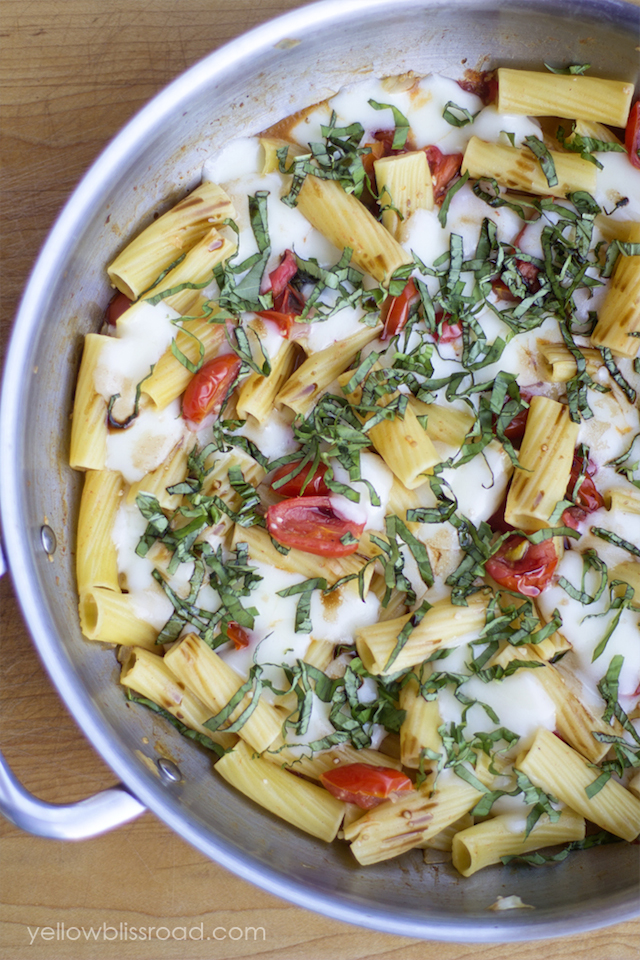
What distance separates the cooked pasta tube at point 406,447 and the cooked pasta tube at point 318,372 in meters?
0.15

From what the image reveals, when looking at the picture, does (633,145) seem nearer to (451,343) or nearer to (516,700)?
(451,343)

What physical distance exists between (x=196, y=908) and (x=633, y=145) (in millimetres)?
2539

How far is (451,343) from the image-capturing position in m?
2.01

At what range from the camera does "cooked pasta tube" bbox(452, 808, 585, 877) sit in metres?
1.93

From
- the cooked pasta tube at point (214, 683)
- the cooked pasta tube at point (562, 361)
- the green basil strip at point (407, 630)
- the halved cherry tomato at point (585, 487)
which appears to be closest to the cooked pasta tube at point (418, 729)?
the green basil strip at point (407, 630)

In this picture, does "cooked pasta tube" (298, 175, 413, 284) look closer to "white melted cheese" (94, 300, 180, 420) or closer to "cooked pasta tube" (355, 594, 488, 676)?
"white melted cheese" (94, 300, 180, 420)

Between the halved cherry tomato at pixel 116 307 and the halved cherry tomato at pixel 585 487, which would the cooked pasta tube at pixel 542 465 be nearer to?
the halved cherry tomato at pixel 585 487

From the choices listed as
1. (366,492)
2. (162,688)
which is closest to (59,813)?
(162,688)

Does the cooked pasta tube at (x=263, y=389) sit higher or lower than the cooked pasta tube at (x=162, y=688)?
higher

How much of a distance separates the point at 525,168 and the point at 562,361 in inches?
21.8

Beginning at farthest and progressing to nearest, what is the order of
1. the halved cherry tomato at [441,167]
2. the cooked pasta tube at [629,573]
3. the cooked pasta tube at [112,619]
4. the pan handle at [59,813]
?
the halved cherry tomato at [441,167]
the cooked pasta tube at [629,573]
the cooked pasta tube at [112,619]
the pan handle at [59,813]

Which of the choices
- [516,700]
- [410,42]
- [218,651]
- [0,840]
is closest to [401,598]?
[516,700]

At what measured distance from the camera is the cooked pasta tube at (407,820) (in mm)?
1866

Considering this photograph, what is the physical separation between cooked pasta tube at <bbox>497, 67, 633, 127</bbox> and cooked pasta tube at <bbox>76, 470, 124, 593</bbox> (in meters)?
1.50
